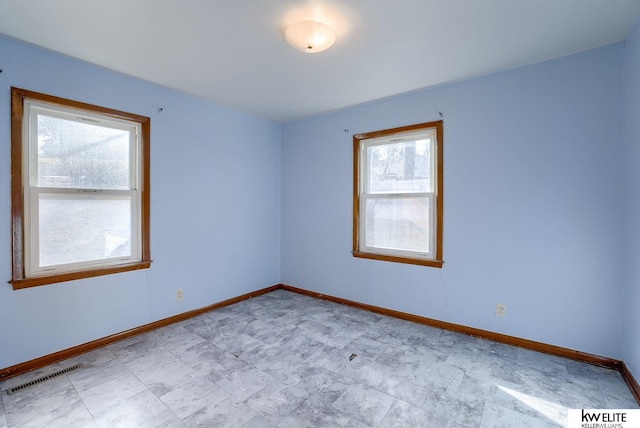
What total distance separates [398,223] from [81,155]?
3.27 m

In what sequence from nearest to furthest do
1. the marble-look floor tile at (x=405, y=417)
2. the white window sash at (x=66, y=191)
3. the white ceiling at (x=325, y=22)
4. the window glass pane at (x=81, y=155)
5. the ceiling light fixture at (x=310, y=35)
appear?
the marble-look floor tile at (x=405, y=417), the white ceiling at (x=325, y=22), the ceiling light fixture at (x=310, y=35), the white window sash at (x=66, y=191), the window glass pane at (x=81, y=155)

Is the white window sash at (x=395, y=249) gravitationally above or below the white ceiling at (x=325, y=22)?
below

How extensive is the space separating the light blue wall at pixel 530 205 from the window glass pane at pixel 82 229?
2.81m

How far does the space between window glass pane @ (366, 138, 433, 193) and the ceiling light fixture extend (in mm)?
1644

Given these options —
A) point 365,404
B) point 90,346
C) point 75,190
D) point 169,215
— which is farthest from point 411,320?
point 75,190

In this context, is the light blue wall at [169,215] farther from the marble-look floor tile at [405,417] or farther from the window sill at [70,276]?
the marble-look floor tile at [405,417]

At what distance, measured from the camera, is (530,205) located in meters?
2.60

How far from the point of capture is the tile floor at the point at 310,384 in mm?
1773

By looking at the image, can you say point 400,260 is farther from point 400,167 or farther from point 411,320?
point 400,167

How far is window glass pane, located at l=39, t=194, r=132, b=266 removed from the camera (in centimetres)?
242

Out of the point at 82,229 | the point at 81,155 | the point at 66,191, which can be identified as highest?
the point at 81,155

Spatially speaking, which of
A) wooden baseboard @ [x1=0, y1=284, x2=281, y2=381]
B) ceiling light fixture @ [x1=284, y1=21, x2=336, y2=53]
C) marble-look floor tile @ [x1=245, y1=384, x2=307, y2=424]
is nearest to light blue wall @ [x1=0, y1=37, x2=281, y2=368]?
wooden baseboard @ [x1=0, y1=284, x2=281, y2=381]

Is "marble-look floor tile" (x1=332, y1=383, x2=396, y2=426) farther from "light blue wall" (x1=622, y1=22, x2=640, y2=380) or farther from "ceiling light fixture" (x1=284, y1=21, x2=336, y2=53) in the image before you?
"ceiling light fixture" (x1=284, y1=21, x2=336, y2=53)

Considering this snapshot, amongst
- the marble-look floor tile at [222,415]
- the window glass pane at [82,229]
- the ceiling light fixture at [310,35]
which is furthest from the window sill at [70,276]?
the ceiling light fixture at [310,35]
